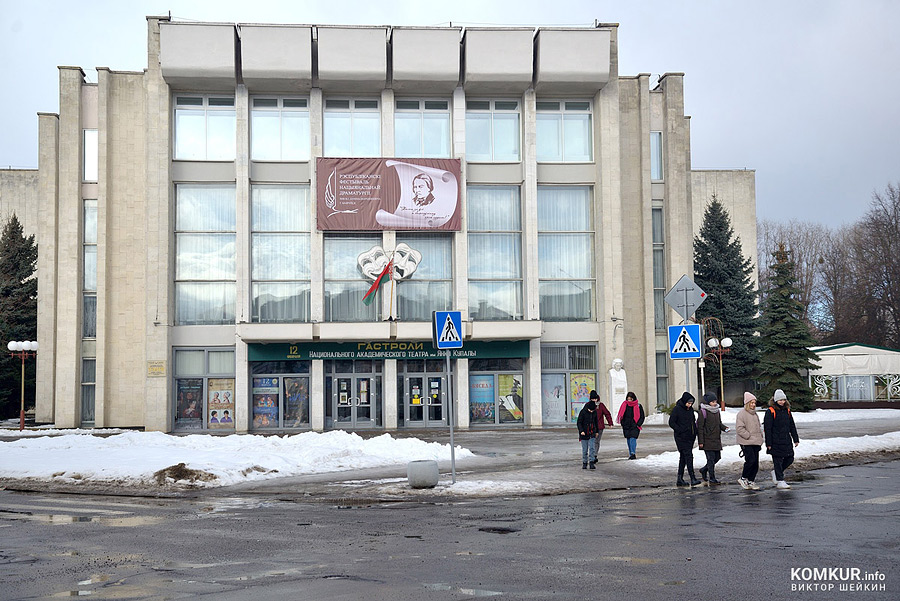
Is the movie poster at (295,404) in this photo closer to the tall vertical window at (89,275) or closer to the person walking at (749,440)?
the tall vertical window at (89,275)

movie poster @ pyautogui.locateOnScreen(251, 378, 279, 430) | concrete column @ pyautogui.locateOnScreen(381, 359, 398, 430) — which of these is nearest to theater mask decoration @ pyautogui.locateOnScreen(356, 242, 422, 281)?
concrete column @ pyautogui.locateOnScreen(381, 359, 398, 430)

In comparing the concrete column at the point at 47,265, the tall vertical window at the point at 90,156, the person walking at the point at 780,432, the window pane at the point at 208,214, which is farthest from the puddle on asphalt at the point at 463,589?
the concrete column at the point at 47,265

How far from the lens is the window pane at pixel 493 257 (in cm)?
3953

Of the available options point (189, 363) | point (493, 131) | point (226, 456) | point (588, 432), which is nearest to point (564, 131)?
point (493, 131)

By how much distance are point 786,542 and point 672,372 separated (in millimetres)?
31668

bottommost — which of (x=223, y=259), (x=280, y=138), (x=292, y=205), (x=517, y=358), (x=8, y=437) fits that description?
(x=8, y=437)

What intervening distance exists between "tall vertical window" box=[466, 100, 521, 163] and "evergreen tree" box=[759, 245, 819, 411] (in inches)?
582

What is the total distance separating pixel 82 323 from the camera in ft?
131

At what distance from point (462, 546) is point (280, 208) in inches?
1214

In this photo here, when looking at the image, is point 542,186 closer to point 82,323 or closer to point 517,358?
point 517,358

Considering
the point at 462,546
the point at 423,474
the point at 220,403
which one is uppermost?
the point at 220,403

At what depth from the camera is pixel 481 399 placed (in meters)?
39.4

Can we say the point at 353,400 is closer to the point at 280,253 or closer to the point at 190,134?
the point at 280,253

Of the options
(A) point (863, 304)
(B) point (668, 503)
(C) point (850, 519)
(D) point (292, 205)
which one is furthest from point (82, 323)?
(A) point (863, 304)
